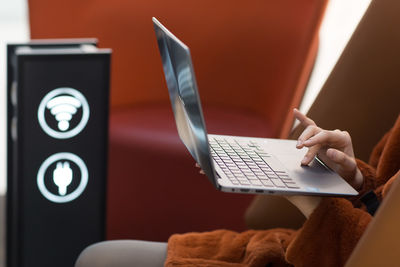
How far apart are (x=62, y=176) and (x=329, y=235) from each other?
0.73m

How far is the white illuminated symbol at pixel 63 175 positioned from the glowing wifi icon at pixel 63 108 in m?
0.07

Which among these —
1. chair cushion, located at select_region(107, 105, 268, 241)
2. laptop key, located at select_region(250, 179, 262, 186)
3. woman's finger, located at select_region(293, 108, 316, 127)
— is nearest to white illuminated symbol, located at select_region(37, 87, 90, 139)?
chair cushion, located at select_region(107, 105, 268, 241)

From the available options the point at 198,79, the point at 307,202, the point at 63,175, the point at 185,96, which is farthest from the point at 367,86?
the point at 198,79

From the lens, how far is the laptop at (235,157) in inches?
32.6

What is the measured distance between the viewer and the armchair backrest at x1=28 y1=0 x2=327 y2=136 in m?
1.92

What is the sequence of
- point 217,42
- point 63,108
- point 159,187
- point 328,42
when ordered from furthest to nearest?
point 328,42, point 217,42, point 159,187, point 63,108

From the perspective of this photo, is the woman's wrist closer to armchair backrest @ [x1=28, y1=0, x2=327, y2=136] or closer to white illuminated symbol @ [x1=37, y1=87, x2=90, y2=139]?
white illuminated symbol @ [x1=37, y1=87, x2=90, y2=139]

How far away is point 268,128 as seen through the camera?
1.90 m

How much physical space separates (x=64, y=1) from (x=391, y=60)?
3.14ft

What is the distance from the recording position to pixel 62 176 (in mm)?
1486

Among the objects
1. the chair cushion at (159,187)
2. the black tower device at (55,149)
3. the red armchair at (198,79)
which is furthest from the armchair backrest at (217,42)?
the black tower device at (55,149)

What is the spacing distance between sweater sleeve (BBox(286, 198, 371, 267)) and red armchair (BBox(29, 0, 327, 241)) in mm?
864

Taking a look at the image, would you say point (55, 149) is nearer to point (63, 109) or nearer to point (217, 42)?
point (63, 109)

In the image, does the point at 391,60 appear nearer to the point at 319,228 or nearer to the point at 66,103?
the point at 319,228
